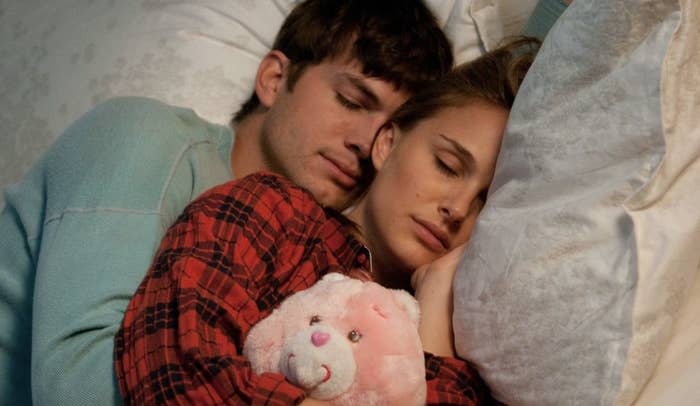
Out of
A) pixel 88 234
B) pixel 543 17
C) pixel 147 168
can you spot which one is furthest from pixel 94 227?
pixel 543 17

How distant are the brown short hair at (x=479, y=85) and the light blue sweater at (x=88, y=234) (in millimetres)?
362

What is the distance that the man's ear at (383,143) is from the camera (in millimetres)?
1334

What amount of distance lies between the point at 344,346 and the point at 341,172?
0.66 m

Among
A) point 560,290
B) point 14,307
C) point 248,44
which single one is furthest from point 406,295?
point 248,44

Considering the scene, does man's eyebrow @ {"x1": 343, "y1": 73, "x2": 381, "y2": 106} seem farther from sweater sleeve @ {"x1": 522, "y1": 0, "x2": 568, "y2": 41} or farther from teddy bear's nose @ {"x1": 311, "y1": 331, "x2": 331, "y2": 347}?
teddy bear's nose @ {"x1": 311, "y1": 331, "x2": 331, "y2": 347}

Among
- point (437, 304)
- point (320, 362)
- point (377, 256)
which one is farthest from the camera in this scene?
point (377, 256)

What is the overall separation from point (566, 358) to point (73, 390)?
0.58 meters

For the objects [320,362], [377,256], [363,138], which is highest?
[320,362]

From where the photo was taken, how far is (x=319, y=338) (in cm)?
76

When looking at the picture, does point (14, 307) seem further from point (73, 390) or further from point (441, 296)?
point (441, 296)

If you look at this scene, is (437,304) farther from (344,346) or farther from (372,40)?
(372,40)

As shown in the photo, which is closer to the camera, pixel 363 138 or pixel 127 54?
pixel 363 138

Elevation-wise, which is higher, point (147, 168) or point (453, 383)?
point (147, 168)

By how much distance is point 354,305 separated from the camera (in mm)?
820
